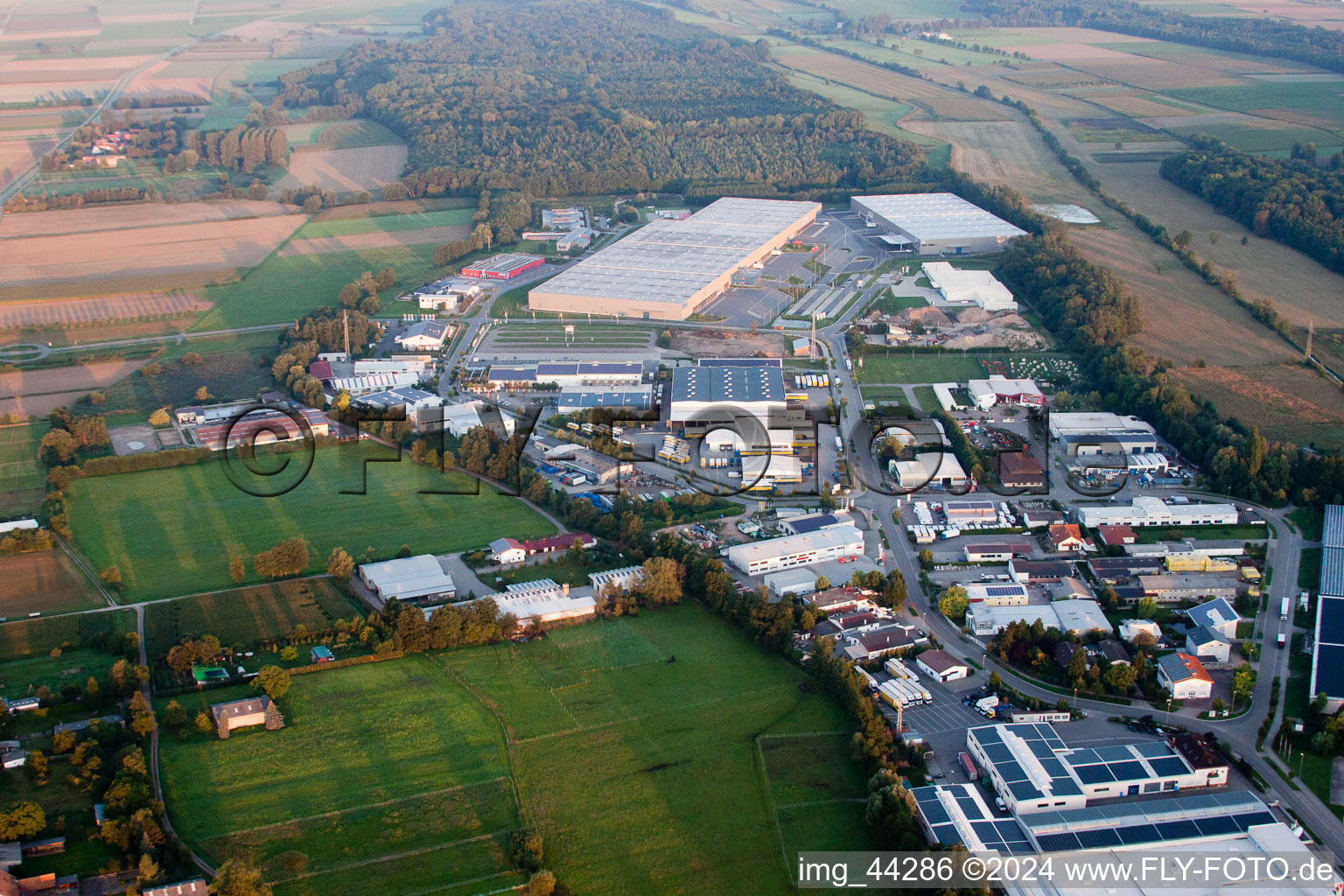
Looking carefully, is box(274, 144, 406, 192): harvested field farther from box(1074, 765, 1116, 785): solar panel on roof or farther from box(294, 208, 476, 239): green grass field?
box(1074, 765, 1116, 785): solar panel on roof

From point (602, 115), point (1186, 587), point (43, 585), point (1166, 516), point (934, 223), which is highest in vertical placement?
point (602, 115)

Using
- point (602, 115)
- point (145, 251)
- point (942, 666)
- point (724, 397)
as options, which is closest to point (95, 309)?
point (145, 251)

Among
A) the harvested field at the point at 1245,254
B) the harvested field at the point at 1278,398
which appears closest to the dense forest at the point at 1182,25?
the harvested field at the point at 1245,254

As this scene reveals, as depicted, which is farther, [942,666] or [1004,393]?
[1004,393]

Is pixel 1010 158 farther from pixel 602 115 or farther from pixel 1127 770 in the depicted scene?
pixel 1127 770

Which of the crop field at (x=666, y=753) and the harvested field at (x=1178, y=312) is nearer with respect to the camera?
the crop field at (x=666, y=753)

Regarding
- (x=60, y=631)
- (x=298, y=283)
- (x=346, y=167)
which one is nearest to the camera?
(x=60, y=631)

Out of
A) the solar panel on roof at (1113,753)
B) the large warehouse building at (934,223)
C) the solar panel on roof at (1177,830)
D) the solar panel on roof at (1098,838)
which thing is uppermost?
the large warehouse building at (934,223)

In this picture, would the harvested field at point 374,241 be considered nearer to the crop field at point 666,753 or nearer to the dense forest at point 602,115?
the dense forest at point 602,115
